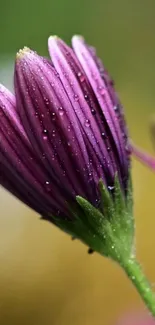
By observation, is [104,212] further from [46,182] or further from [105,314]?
[105,314]

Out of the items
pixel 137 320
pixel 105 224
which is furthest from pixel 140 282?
pixel 137 320

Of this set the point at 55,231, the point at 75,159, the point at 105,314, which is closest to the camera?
the point at 75,159

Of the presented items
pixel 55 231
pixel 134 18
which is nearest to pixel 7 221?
pixel 55 231

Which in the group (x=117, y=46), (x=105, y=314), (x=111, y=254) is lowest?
(x=105, y=314)

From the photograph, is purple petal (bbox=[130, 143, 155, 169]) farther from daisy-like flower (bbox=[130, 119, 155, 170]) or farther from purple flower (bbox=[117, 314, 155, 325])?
purple flower (bbox=[117, 314, 155, 325])

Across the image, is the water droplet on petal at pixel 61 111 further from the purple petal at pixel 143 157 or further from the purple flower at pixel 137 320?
the purple flower at pixel 137 320

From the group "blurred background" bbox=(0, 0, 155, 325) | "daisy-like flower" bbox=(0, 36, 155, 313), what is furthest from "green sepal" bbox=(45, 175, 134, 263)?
"blurred background" bbox=(0, 0, 155, 325)
